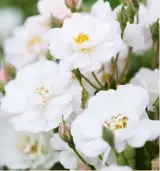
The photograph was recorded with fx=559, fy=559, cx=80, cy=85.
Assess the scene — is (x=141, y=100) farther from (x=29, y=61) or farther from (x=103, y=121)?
(x=29, y=61)

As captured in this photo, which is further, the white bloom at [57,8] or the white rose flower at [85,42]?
the white bloom at [57,8]

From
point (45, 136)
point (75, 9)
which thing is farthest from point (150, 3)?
point (45, 136)

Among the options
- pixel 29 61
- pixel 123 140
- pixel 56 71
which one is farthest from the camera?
pixel 29 61

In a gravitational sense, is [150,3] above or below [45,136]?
above

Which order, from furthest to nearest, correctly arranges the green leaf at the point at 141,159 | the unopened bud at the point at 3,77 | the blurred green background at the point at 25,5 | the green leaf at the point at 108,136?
the blurred green background at the point at 25,5 → the unopened bud at the point at 3,77 → the green leaf at the point at 141,159 → the green leaf at the point at 108,136

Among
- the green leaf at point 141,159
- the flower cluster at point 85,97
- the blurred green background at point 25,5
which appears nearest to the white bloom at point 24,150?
the flower cluster at point 85,97

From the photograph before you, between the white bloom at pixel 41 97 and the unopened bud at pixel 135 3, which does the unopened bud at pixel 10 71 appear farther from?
the unopened bud at pixel 135 3
